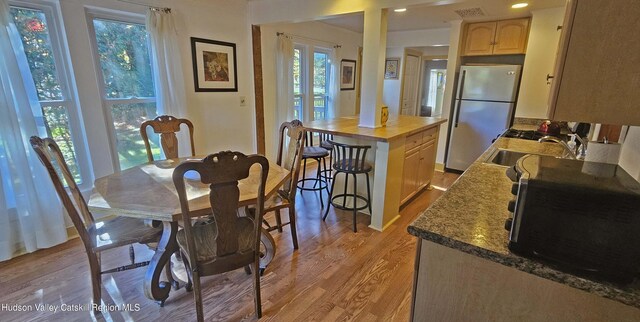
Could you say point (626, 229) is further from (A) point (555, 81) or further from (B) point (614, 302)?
(A) point (555, 81)

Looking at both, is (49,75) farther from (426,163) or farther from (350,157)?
(426,163)

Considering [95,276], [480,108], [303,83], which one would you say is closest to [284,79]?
[303,83]

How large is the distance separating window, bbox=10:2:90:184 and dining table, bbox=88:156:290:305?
Result: 1.05 meters

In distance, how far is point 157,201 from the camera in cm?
158

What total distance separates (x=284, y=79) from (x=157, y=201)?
119 inches

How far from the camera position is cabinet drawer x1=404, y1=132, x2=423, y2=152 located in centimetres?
292

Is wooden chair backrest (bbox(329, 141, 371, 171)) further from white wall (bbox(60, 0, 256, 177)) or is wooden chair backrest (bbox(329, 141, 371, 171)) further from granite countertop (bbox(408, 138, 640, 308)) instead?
white wall (bbox(60, 0, 256, 177))

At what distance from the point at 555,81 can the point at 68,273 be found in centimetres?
299

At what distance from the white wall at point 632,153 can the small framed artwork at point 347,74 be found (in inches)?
177

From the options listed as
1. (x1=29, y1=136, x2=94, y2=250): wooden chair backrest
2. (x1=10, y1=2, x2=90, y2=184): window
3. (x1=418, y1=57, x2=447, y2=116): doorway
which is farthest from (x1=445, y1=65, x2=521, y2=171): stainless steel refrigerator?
(x1=10, y1=2, x2=90, y2=184): window

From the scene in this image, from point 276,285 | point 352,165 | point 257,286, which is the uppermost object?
point 352,165

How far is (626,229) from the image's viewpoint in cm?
69

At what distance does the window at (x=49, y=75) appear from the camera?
2.28 meters

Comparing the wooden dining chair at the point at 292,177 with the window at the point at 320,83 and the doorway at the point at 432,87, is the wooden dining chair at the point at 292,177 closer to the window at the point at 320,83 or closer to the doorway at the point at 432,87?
the window at the point at 320,83
